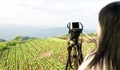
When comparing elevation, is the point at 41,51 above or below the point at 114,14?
below

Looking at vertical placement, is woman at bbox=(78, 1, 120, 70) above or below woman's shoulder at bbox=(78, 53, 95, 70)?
above

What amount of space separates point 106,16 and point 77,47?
3.81 ft

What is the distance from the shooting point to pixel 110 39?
248 cm

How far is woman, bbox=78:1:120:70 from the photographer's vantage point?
2.47m

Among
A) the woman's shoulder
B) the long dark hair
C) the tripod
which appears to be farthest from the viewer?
the tripod

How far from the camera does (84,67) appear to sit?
2588 millimetres

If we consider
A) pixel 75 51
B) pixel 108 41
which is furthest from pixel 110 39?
pixel 75 51

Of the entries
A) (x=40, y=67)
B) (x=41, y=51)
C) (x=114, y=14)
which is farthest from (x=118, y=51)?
(x=41, y=51)

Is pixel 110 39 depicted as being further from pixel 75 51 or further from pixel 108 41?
pixel 75 51

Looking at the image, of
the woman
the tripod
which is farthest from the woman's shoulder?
the tripod

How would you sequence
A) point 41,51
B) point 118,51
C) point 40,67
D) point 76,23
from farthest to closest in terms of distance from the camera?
point 41,51 → point 40,67 → point 76,23 → point 118,51

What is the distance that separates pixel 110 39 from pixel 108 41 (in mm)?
21

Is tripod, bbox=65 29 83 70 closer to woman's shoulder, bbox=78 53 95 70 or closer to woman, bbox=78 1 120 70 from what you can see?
woman's shoulder, bbox=78 53 95 70

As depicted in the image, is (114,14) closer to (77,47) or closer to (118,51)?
(118,51)
